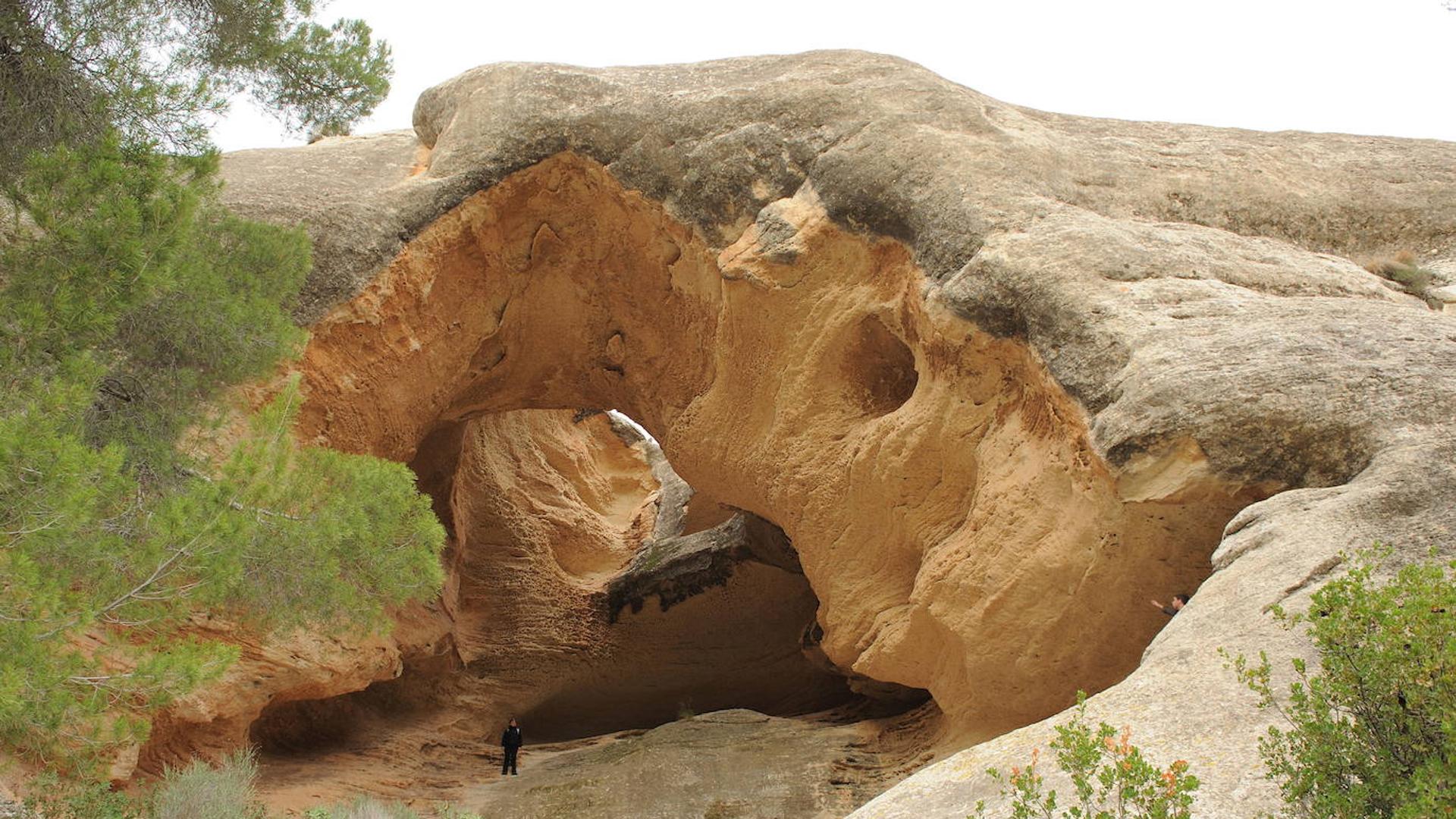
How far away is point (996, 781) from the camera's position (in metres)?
3.90

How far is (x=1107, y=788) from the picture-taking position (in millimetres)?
3254

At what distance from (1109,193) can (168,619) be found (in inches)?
258

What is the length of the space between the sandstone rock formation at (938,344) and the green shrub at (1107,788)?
303 mm

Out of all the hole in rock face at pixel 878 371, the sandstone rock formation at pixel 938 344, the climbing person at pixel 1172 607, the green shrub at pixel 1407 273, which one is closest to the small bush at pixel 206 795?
the sandstone rock formation at pixel 938 344

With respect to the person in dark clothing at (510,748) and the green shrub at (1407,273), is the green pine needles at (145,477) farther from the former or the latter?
the green shrub at (1407,273)

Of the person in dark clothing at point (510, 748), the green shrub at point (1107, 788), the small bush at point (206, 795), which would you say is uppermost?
the green shrub at point (1107, 788)

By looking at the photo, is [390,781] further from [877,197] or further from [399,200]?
[877,197]

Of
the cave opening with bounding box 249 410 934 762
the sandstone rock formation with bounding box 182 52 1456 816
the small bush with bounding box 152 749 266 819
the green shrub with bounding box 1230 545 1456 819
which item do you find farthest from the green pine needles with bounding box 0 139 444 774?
the cave opening with bounding box 249 410 934 762

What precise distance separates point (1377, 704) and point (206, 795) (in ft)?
21.3

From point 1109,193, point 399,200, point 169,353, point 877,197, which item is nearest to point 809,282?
point 877,197

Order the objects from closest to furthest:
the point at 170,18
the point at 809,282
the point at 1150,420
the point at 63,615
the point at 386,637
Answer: the point at 63,615
the point at 1150,420
the point at 170,18
the point at 809,282
the point at 386,637

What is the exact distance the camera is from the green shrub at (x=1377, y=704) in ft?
9.59

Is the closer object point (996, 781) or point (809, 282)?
point (996, 781)

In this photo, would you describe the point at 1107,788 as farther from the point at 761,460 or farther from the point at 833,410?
the point at 761,460
